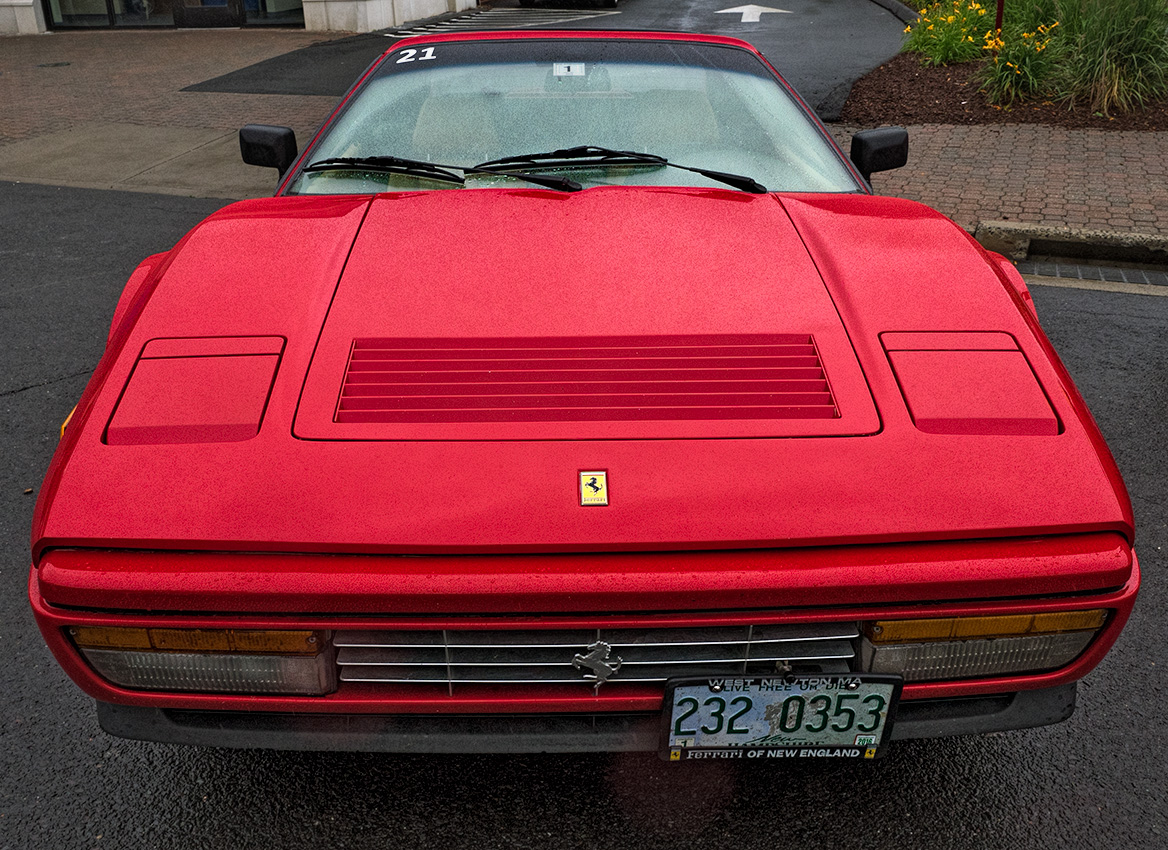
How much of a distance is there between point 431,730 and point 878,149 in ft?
7.56

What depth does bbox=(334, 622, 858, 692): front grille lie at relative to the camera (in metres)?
1.53

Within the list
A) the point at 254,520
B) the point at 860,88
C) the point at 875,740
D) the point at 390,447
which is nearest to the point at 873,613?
the point at 875,740

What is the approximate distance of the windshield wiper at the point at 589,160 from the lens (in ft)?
8.21

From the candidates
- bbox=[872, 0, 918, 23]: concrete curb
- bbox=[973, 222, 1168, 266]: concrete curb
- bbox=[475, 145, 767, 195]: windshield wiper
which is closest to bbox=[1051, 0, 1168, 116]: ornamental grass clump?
bbox=[973, 222, 1168, 266]: concrete curb

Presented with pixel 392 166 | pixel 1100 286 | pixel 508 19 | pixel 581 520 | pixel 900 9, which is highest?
pixel 392 166

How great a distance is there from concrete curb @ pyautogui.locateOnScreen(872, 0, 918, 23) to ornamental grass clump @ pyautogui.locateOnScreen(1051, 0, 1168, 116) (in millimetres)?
6394

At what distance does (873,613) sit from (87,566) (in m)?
1.26

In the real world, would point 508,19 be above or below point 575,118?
below

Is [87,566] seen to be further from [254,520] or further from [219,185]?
[219,185]

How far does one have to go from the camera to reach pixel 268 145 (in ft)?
9.88

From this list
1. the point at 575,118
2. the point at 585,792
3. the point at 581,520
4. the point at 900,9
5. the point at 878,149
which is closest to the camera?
the point at 581,520

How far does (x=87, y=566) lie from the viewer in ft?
4.90

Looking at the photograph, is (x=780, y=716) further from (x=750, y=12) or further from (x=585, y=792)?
(x=750, y=12)

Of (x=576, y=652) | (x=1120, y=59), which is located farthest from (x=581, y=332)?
(x=1120, y=59)
